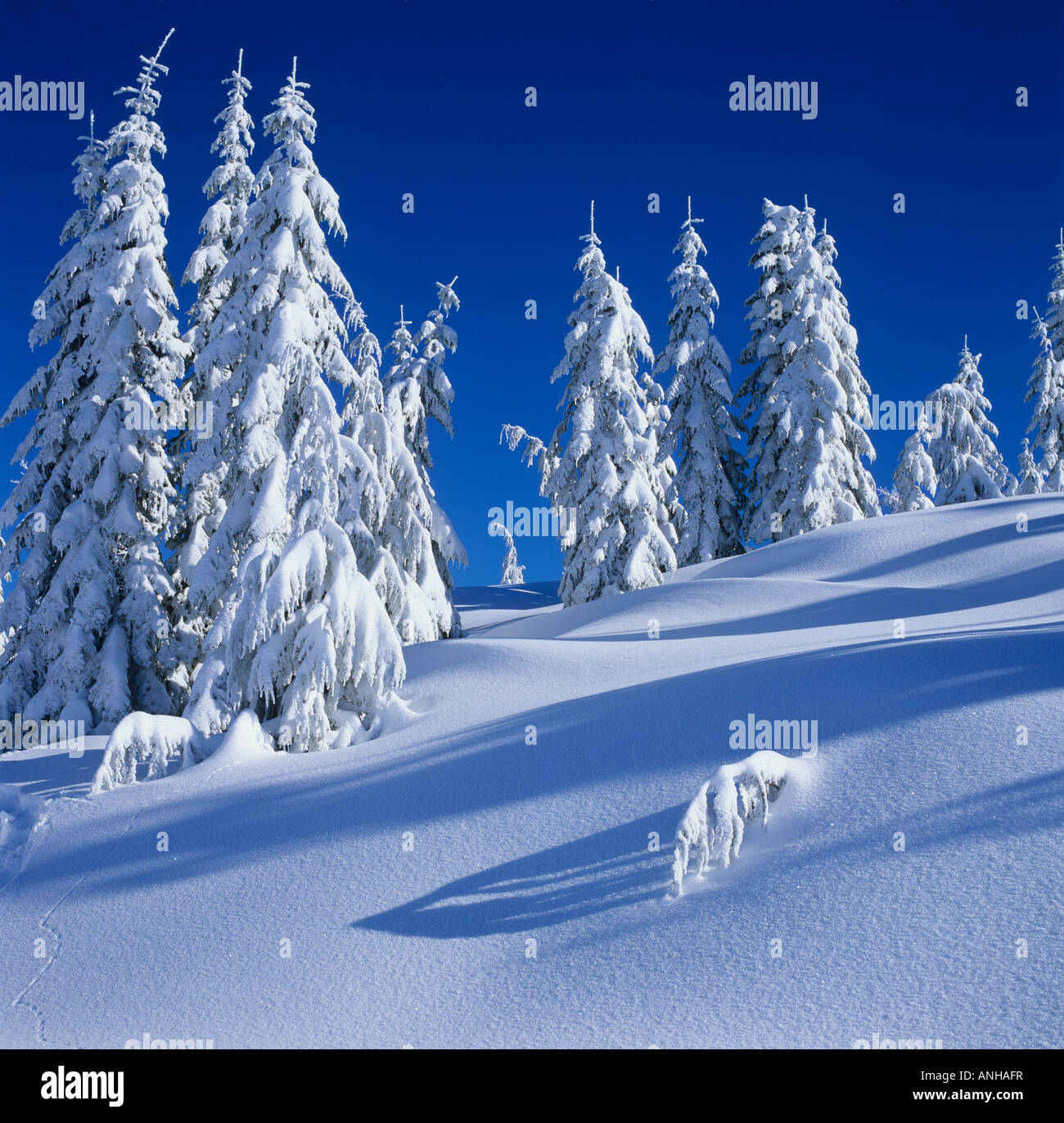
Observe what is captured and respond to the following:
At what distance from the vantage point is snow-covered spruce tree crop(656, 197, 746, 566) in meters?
27.4

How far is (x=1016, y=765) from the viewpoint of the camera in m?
5.98

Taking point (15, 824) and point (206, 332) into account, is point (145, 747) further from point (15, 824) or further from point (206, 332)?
point (206, 332)

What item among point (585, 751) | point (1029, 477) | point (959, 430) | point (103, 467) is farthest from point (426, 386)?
point (1029, 477)

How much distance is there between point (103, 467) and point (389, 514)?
18.4ft

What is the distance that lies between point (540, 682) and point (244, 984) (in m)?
5.68

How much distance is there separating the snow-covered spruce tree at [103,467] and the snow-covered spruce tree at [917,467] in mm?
33975

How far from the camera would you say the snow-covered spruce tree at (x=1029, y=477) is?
35656 mm

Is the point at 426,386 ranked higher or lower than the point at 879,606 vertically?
higher

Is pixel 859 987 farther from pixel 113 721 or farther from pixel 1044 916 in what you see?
pixel 113 721

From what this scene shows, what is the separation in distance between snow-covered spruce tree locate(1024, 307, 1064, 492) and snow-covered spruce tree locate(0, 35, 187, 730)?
1291 inches

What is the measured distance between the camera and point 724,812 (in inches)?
230

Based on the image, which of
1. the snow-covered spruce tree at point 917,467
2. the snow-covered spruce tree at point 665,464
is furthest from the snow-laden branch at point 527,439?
the snow-covered spruce tree at point 917,467

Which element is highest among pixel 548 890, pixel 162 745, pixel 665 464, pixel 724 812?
pixel 665 464
